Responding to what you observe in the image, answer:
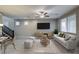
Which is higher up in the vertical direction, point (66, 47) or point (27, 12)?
point (27, 12)

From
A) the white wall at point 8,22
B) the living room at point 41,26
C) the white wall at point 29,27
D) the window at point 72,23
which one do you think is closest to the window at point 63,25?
the living room at point 41,26

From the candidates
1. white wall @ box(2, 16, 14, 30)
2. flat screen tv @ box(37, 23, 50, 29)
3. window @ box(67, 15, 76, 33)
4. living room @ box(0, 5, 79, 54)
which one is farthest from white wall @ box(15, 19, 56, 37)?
window @ box(67, 15, 76, 33)

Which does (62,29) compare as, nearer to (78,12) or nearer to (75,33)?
(75,33)

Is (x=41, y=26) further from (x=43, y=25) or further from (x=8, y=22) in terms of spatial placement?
(x=8, y=22)

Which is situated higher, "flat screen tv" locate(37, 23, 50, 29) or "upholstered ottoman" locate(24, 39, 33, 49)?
"flat screen tv" locate(37, 23, 50, 29)

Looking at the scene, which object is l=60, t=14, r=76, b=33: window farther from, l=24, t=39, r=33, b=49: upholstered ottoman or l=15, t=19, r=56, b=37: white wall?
l=24, t=39, r=33, b=49: upholstered ottoman

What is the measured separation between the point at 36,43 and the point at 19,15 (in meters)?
1.83

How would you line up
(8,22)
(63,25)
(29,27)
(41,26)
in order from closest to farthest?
(8,22)
(41,26)
(29,27)
(63,25)

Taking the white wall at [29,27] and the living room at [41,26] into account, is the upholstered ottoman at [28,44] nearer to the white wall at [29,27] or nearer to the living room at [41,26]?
the living room at [41,26]

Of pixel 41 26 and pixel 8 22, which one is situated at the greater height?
pixel 8 22

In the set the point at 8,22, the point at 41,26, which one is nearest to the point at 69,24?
the point at 41,26

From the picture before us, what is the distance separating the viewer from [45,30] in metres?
5.96

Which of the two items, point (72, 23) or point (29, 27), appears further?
point (29, 27)
